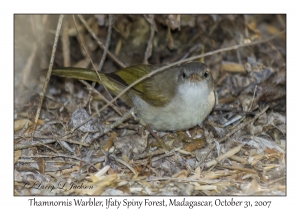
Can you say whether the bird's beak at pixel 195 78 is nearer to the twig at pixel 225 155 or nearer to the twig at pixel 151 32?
the twig at pixel 225 155

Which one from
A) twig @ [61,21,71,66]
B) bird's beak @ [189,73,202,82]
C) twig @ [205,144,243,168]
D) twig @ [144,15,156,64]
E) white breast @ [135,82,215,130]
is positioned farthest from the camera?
twig @ [61,21,71,66]

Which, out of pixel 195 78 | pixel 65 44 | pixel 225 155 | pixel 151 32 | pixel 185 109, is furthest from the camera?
pixel 65 44

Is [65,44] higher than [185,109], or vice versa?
[65,44]

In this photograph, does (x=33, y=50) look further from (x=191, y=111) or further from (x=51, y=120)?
(x=191, y=111)

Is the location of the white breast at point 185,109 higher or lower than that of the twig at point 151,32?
lower

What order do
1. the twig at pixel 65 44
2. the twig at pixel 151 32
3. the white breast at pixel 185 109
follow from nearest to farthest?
the white breast at pixel 185 109 < the twig at pixel 151 32 < the twig at pixel 65 44

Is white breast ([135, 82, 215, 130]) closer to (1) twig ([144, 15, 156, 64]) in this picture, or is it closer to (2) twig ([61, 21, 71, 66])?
(1) twig ([144, 15, 156, 64])

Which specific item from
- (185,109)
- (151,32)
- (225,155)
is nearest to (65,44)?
(151,32)

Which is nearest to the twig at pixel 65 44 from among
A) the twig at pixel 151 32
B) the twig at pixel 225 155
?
the twig at pixel 151 32

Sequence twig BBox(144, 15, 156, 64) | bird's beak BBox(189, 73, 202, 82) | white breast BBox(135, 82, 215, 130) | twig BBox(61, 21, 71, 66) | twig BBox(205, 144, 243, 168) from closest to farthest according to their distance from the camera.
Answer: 1. twig BBox(205, 144, 243, 168)
2. bird's beak BBox(189, 73, 202, 82)
3. white breast BBox(135, 82, 215, 130)
4. twig BBox(144, 15, 156, 64)
5. twig BBox(61, 21, 71, 66)

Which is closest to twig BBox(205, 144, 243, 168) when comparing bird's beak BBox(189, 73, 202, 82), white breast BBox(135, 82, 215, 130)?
white breast BBox(135, 82, 215, 130)

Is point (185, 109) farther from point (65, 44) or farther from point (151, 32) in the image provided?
point (65, 44)

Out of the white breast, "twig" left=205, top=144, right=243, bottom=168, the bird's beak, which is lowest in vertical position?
"twig" left=205, top=144, right=243, bottom=168

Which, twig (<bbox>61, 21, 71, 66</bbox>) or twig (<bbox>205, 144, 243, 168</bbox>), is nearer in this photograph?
twig (<bbox>205, 144, 243, 168</bbox>)
